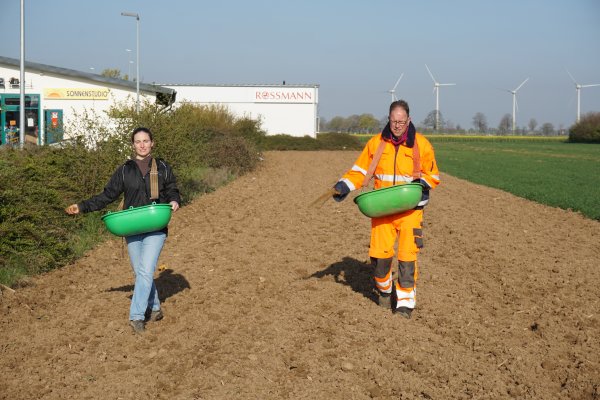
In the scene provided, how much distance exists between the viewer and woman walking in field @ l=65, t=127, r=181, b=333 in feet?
20.7

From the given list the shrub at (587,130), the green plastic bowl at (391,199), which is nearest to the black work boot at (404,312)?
the green plastic bowl at (391,199)

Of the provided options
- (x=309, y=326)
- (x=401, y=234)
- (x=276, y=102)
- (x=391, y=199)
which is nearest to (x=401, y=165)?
(x=391, y=199)

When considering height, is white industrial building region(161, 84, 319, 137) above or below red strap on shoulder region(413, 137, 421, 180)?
above

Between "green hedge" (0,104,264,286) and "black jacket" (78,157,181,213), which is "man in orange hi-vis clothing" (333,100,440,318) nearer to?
"black jacket" (78,157,181,213)

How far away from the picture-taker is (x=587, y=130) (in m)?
84.1

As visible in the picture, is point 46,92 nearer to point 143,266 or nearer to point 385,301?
point 143,266

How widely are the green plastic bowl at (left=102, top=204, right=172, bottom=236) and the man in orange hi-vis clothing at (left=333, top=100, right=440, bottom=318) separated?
1643 millimetres

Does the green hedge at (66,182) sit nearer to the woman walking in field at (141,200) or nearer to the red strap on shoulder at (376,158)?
the woman walking in field at (141,200)

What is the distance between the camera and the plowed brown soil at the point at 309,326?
202 inches

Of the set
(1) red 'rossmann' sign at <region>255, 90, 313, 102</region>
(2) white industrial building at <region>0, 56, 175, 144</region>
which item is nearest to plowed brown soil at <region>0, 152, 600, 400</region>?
(2) white industrial building at <region>0, 56, 175, 144</region>

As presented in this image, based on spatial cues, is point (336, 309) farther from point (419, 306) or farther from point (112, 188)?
point (112, 188)

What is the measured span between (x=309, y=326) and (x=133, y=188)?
6.59 ft

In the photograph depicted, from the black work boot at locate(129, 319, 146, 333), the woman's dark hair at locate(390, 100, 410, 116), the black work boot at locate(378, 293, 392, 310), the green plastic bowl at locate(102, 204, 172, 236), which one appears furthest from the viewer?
the black work boot at locate(378, 293, 392, 310)

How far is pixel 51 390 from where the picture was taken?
16.6ft
